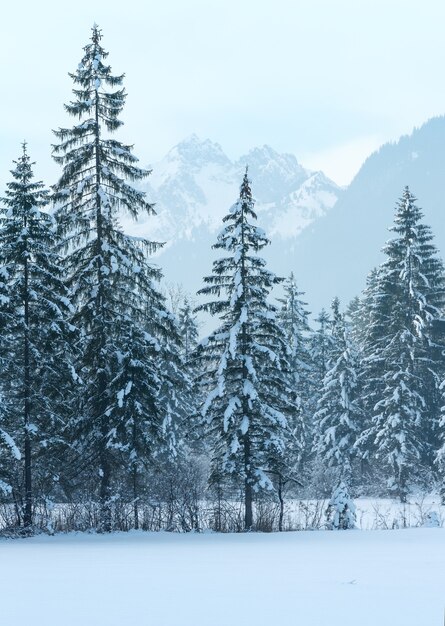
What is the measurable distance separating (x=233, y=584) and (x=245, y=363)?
12964 millimetres

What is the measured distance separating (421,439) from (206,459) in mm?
21222

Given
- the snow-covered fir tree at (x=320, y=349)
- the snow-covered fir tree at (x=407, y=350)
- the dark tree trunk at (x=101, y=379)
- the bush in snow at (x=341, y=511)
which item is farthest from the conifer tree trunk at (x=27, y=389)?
the snow-covered fir tree at (x=320, y=349)

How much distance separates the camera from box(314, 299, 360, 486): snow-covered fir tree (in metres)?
45.2

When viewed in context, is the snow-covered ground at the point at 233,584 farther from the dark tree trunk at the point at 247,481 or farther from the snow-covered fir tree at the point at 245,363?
the snow-covered fir tree at the point at 245,363

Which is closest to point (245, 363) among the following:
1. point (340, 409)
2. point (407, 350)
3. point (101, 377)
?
point (101, 377)

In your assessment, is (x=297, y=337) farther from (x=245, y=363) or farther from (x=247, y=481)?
(x=247, y=481)

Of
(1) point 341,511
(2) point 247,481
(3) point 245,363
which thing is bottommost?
(1) point 341,511

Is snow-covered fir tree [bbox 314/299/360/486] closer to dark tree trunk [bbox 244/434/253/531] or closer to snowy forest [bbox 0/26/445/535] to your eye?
snowy forest [bbox 0/26/445/535]

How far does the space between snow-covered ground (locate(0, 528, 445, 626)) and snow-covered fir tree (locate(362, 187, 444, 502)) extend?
25.9 m

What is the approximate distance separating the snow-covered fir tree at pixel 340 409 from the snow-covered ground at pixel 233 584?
32.3 m

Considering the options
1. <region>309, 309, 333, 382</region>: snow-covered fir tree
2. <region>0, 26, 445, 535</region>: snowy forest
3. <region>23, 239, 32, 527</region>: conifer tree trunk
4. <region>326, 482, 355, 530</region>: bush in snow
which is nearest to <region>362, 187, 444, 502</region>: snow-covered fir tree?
<region>309, 309, 333, 382</region>: snow-covered fir tree

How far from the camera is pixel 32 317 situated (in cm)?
2089

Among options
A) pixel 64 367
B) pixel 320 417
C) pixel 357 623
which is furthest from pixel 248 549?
pixel 320 417

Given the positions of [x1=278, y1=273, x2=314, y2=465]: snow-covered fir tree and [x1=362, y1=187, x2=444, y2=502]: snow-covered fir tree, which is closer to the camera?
[x1=362, y1=187, x2=444, y2=502]: snow-covered fir tree
